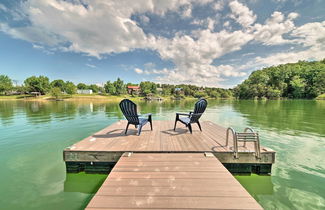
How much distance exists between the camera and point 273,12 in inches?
462

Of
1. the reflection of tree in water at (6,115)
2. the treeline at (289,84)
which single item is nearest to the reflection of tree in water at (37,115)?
the reflection of tree in water at (6,115)

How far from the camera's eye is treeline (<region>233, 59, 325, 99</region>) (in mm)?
45309

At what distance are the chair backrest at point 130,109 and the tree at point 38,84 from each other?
62836 mm

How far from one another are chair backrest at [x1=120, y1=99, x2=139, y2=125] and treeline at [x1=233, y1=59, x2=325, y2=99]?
6005cm

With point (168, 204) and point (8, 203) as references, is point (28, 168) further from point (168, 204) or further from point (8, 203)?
point (168, 204)

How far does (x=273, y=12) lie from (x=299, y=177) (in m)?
15.0

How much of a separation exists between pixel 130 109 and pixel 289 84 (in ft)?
227

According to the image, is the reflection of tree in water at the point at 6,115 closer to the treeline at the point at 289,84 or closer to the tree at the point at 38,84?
the tree at the point at 38,84

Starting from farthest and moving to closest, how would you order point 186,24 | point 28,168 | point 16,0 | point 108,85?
point 108,85, point 186,24, point 16,0, point 28,168

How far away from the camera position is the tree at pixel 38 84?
48344 millimetres

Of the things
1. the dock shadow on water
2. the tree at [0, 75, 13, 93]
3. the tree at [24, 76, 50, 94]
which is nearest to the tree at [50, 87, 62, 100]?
the tree at [24, 76, 50, 94]

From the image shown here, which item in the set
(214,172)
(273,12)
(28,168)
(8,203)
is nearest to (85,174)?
(8,203)

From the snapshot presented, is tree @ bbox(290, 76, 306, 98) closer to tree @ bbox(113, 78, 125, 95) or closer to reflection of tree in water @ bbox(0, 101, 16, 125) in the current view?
tree @ bbox(113, 78, 125, 95)

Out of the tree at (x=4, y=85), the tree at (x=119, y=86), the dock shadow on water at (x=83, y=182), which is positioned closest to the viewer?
the dock shadow on water at (x=83, y=182)
